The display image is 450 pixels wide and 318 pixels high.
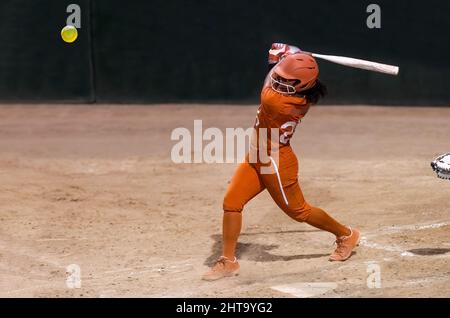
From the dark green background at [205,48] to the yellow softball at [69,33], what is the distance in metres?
0.12

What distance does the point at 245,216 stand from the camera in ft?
30.1

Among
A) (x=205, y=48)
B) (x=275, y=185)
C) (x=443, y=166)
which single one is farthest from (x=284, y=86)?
(x=205, y=48)

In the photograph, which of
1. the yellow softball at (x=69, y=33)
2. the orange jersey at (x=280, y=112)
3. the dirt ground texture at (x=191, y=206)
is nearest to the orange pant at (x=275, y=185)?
the orange jersey at (x=280, y=112)

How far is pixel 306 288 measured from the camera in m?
6.79

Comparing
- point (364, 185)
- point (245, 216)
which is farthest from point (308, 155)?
point (245, 216)

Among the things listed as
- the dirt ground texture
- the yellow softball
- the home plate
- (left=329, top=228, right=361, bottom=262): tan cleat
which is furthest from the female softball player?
the yellow softball

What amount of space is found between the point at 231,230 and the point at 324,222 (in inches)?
28.3

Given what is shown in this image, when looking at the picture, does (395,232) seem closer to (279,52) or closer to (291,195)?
(291,195)

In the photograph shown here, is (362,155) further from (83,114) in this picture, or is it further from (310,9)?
(83,114)

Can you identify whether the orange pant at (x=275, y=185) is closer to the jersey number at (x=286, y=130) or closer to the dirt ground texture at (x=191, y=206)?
the jersey number at (x=286, y=130)

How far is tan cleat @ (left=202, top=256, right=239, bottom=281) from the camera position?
7.18 metres

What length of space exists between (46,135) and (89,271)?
5.39 m

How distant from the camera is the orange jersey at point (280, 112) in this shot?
7.05 metres

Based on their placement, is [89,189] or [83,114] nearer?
[89,189]
